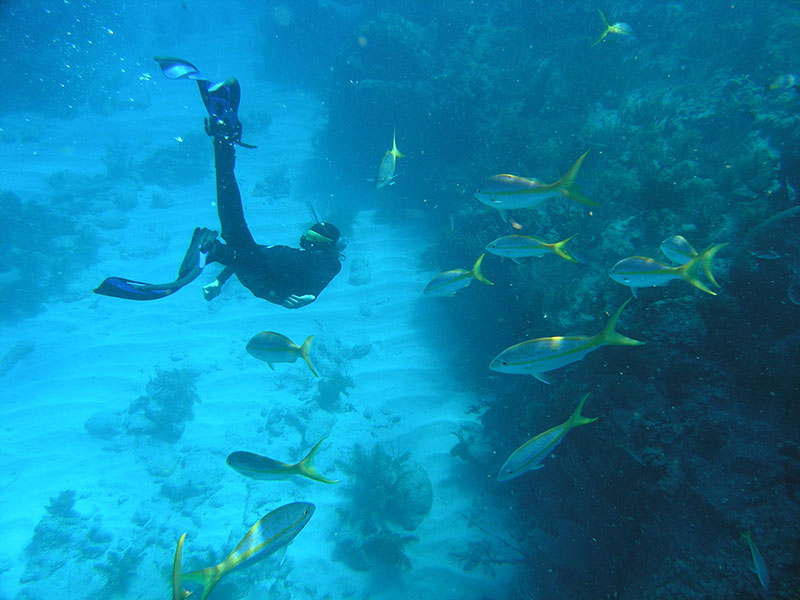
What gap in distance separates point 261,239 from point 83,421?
26.5 feet

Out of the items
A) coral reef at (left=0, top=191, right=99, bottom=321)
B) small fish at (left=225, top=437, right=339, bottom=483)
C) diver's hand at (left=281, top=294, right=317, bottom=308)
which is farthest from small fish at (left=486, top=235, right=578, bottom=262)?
coral reef at (left=0, top=191, right=99, bottom=321)

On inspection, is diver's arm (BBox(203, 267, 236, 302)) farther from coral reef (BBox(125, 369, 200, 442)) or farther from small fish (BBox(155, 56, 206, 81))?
coral reef (BBox(125, 369, 200, 442))

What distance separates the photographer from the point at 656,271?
3475 millimetres

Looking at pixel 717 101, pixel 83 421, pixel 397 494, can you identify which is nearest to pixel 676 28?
pixel 717 101

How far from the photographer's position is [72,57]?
90.1 ft

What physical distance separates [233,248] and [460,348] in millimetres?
6065

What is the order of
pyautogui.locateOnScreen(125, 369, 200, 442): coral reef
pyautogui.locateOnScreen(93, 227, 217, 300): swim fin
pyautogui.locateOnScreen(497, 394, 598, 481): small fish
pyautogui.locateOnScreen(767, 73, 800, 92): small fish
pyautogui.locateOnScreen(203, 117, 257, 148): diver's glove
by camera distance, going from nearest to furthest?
pyautogui.locateOnScreen(93, 227, 217, 300): swim fin, pyautogui.locateOnScreen(497, 394, 598, 481): small fish, pyautogui.locateOnScreen(203, 117, 257, 148): diver's glove, pyautogui.locateOnScreen(767, 73, 800, 92): small fish, pyautogui.locateOnScreen(125, 369, 200, 442): coral reef

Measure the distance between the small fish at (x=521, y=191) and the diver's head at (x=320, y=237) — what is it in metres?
1.87

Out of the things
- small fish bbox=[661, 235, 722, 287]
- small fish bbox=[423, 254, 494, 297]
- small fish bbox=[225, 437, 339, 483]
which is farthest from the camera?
small fish bbox=[423, 254, 494, 297]

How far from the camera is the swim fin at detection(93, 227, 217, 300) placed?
2848mm

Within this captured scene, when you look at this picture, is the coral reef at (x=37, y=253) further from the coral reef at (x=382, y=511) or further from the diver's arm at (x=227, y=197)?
the diver's arm at (x=227, y=197)

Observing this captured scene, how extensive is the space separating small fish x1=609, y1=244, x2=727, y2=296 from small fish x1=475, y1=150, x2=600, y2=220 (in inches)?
37.8

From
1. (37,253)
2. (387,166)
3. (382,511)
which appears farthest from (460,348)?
(37,253)

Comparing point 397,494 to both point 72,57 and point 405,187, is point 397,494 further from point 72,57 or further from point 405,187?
point 72,57
